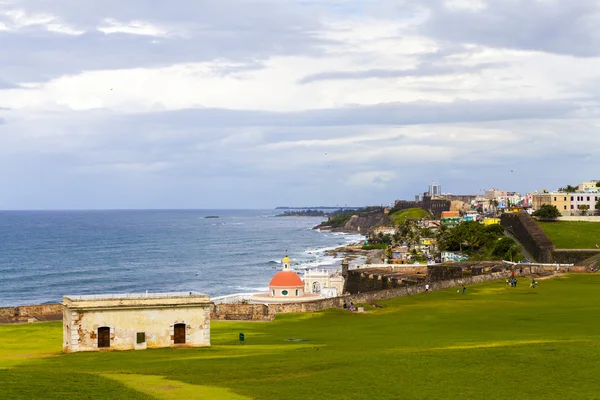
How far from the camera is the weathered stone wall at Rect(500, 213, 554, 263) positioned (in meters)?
93.2

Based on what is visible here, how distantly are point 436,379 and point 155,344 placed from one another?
16.1 metres

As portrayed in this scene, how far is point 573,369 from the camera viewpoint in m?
23.9

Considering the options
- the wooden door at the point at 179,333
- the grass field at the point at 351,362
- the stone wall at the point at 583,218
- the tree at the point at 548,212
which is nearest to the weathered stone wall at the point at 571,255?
the stone wall at the point at 583,218

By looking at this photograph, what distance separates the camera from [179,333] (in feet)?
118

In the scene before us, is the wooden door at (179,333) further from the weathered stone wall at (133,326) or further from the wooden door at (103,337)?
the wooden door at (103,337)

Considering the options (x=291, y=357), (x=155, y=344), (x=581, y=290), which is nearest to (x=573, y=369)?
(x=291, y=357)

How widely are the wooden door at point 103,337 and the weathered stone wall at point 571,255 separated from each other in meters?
65.1

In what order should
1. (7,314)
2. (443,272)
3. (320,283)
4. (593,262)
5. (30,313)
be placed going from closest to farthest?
(7,314)
(30,313)
(593,262)
(320,283)
(443,272)

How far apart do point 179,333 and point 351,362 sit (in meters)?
12.0

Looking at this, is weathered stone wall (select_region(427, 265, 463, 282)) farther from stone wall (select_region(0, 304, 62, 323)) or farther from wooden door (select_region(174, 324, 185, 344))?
wooden door (select_region(174, 324, 185, 344))

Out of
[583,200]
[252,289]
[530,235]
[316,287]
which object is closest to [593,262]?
[530,235]

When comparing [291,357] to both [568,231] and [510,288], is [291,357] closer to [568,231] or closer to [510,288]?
[510,288]

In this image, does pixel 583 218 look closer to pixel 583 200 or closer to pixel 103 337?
pixel 583 200

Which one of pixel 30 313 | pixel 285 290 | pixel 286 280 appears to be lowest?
pixel 30 313
